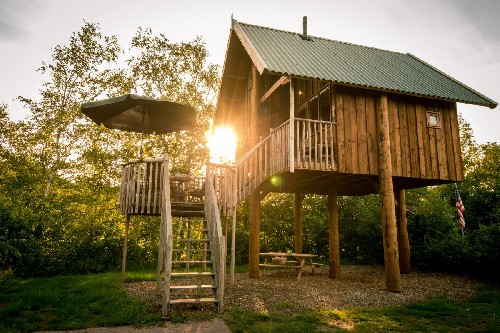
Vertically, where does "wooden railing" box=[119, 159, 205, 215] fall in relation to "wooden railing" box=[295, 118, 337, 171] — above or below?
below

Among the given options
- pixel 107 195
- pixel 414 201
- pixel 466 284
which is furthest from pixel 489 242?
pixel 107 195

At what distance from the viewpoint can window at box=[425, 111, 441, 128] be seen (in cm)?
1160

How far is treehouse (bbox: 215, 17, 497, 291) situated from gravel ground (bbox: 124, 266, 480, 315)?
2.81ft

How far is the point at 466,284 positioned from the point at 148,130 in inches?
436

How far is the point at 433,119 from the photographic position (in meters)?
11.7

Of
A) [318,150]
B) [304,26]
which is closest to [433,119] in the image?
[318,150]

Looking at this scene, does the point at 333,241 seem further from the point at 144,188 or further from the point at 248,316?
the point at 248,316

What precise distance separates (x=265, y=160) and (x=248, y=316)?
5402 millimetres

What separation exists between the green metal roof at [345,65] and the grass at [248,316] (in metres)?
5.93

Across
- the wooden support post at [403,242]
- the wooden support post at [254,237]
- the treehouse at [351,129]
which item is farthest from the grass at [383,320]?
the wooden support post at [403,242]

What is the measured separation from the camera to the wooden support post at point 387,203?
9.55 m

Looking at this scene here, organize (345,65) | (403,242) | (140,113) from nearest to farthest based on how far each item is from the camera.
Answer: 1. (140,113)
2. (345,65)
3. (403,242)

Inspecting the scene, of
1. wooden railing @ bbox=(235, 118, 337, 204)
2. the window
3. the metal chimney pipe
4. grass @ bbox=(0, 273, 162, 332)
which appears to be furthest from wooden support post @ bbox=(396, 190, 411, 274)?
grass @ bbox=(0, 273, 162, 332)

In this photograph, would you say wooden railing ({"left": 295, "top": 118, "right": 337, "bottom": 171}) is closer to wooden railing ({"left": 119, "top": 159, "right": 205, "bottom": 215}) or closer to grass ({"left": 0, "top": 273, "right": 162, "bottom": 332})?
wooden railing ({"left": 119, "top": 159, "right": 205, "bottom": 215})
